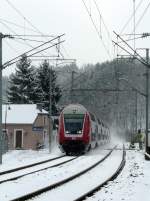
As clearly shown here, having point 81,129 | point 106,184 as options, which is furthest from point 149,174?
point 81,129

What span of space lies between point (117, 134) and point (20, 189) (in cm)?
10876

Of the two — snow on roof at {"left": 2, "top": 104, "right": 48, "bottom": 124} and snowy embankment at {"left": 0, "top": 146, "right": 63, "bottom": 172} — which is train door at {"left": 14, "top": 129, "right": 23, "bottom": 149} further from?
snowy embankment at {"left": 0, "top": 146, "right": 63, "bottom": 172}

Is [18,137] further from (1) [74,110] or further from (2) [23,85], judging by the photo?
(1) [74,110]

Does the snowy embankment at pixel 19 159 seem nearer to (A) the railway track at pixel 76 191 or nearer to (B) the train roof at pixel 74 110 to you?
(B) the train roof at pixel 74 110

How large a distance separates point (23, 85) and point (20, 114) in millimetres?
23252

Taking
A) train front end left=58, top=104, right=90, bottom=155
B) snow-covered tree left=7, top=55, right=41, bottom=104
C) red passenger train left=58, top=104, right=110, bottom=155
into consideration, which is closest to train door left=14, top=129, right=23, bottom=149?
snow-covered tree left=7, top=55, right=41, bottom=104

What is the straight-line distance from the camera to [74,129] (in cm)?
3897

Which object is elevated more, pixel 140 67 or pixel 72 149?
pixel 140 67

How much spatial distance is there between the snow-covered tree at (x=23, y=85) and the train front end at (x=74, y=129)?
52850 mm

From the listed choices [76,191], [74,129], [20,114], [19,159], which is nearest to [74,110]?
[74,129]

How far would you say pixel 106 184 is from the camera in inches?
711

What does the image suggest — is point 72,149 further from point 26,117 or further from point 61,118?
point 26,117

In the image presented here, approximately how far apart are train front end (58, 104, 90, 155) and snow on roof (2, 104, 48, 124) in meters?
29.3

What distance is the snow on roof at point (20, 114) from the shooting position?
227ft
